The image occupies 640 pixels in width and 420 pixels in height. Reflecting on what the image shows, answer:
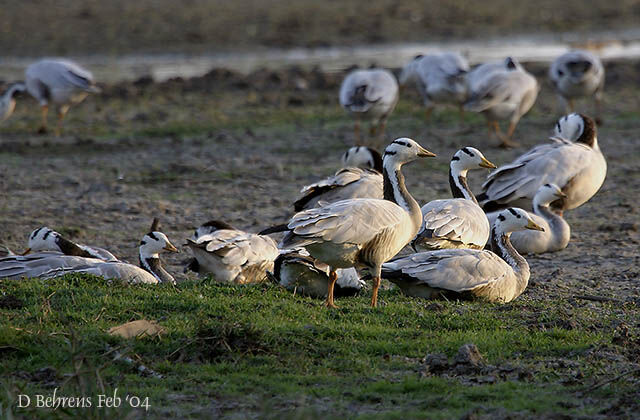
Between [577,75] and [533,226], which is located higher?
[577,75]

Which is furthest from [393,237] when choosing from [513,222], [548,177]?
[548,177]

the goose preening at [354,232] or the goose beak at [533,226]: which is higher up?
the goose preening at [354,232]

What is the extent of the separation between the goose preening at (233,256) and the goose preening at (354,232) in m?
1.32

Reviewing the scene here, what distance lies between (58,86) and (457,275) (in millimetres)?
11225

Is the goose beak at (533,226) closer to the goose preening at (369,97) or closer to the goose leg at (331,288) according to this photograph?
the goose leg at (331,288)

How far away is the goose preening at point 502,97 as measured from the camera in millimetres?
Answer: 14648

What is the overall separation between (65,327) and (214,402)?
4.74 ft

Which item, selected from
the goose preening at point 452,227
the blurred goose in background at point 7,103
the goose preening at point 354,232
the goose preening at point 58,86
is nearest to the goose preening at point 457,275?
the goose preening at point 354,232

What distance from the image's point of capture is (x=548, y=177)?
10.4m

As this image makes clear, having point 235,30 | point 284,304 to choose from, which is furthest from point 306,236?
point 235,30

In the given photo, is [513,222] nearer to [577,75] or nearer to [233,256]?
[233,256]

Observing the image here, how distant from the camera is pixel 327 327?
20.9 ft

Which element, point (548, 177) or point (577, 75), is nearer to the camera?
point (548, 177)

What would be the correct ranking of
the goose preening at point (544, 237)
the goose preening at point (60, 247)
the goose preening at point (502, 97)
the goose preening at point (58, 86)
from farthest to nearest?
the goose preening at point (58, 86), the goose preening at point (502, 97), the goose preening at point (544, 237), the goose preening at point (60, 247)
